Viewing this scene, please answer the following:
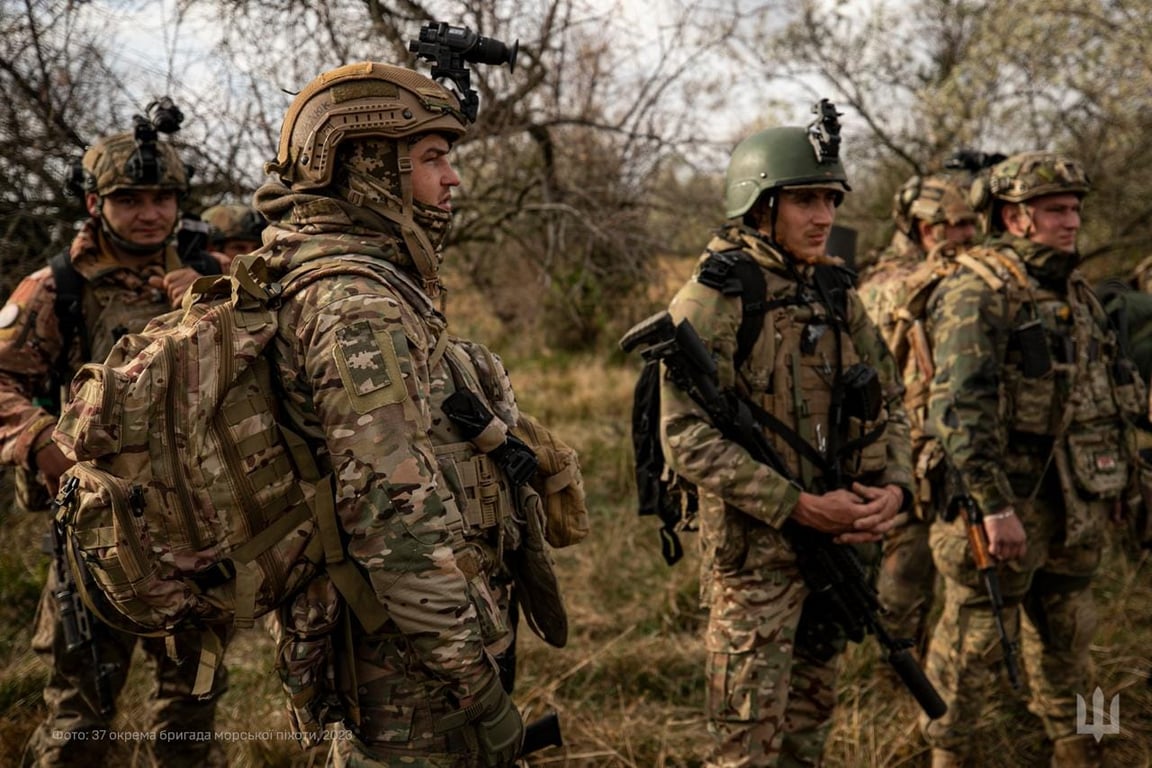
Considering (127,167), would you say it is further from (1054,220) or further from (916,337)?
(1054,220)

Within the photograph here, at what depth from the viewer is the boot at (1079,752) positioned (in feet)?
12.1

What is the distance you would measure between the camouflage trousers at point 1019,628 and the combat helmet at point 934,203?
1887mm

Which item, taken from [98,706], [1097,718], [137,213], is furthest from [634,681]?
[137,213]

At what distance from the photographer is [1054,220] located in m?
3.72

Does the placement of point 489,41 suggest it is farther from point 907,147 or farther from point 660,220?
point 907,147

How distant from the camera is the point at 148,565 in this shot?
181 centimetres

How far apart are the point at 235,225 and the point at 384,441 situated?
137 inches

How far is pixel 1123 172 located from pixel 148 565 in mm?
10929

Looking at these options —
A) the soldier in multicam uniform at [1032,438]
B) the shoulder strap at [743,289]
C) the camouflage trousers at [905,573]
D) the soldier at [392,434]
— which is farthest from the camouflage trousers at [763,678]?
the camouflage trousers at [905,573]

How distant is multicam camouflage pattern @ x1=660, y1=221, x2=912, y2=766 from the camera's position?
2.90 meters

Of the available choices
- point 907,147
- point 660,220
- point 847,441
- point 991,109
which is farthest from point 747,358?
point 907,147

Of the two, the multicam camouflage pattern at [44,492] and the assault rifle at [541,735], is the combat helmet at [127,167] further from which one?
the assault rifle at [541,735]

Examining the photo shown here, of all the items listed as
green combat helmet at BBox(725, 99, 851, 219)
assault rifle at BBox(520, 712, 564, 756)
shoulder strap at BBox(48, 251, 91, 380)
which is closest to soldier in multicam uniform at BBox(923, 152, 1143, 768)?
green combat helmet at BBox(725, 99, 851, 219)

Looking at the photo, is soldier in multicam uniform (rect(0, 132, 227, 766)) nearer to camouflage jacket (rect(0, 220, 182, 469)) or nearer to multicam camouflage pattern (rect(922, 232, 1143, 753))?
camouflage jacket (rect(0, 220, 182, 469))
